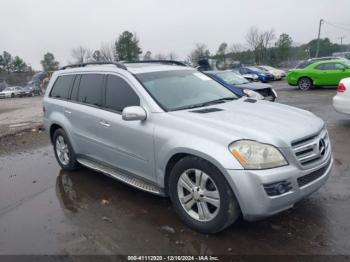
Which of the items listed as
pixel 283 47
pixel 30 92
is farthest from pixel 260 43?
pixel 30 92

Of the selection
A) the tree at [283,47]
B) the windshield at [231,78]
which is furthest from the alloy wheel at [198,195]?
the tree at [283,47]

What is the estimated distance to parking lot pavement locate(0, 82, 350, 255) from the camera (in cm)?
331

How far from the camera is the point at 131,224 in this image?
3.83 meters

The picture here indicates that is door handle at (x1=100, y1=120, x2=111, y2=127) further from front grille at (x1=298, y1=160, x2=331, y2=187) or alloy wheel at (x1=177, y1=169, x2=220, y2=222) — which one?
front grille at (x1=298, y1=160, x2=331, y2=187)

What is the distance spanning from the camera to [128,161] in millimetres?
4219

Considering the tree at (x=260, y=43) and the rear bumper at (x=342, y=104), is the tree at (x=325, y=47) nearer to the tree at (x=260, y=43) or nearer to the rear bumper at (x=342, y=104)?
the tree at (x=260, y=43)

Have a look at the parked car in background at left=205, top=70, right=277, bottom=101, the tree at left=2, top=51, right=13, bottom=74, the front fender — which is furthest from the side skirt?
the tree at left=2, top=51, right=13, bottom=74

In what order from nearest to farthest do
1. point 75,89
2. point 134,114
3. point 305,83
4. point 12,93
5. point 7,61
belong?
point 134,114 → point 75,89 → point 305,83 → point 12,93 → point 7,61

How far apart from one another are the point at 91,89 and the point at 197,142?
2.34 meters

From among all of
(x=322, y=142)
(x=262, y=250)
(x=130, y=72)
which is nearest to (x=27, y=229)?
(x=130, y=72)

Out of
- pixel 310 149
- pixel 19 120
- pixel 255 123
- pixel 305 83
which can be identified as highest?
pixel 255 123

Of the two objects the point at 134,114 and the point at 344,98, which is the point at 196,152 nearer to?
the point at 134,114

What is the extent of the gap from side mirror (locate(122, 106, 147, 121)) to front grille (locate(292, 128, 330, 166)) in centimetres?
164

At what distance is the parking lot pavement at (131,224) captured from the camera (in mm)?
3309
